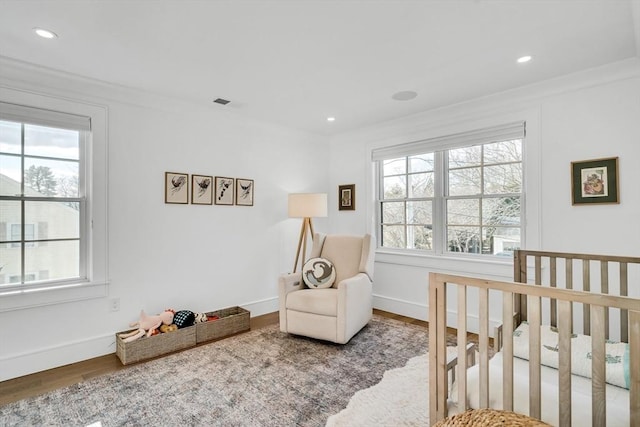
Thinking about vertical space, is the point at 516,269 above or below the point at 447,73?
below

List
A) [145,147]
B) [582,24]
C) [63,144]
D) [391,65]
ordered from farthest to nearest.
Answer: [145,147], [63,144], [391,65], [582,24]

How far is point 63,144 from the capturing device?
269cm

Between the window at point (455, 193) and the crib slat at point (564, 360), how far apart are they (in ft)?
7.33

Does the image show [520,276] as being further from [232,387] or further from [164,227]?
[164,227]

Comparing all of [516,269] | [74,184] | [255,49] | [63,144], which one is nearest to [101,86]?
[63,144]

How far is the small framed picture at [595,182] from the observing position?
254cm

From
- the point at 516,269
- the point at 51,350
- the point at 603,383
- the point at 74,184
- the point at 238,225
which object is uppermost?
the point at 74,184

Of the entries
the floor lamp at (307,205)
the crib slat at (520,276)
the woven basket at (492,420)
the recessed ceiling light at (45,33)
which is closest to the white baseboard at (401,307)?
the floor lamp at (307,205)

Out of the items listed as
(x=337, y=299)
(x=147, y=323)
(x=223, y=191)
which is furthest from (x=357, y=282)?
(x=147, y=323)

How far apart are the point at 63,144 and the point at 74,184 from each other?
33 centimetres

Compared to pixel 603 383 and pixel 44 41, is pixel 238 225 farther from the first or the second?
pixel 603 383

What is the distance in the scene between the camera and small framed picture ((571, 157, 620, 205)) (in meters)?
2.54

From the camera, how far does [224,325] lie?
10.4 feet

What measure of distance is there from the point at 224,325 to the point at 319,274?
104 cm
